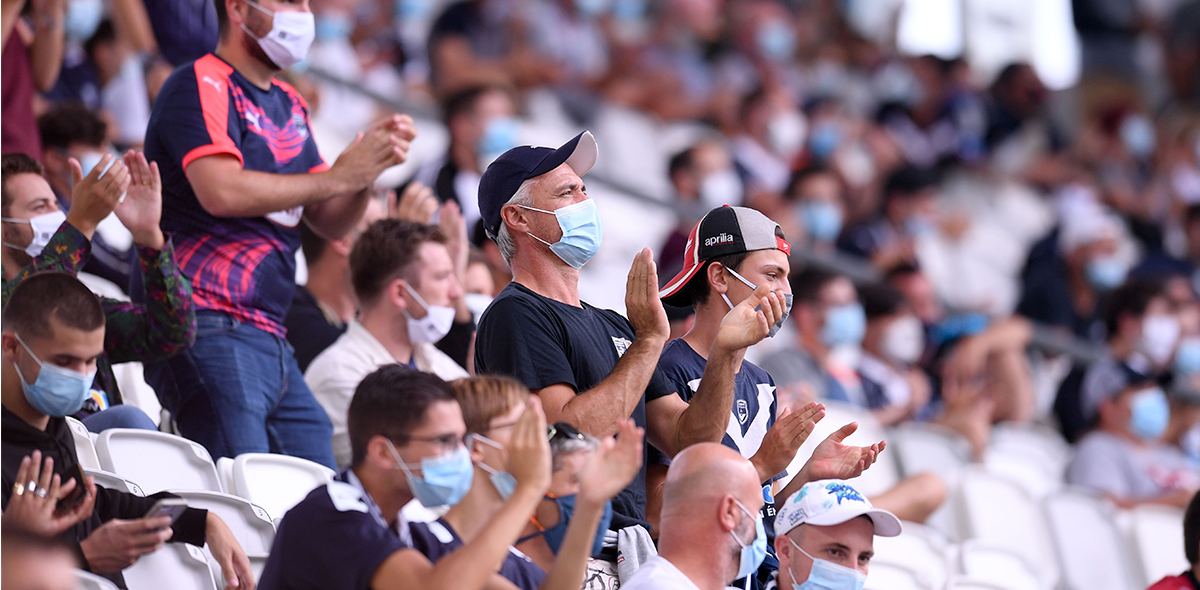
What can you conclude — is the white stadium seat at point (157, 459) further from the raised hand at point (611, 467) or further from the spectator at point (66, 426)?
the raised hand at point (611, 467)

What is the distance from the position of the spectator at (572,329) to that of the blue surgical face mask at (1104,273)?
720 cm

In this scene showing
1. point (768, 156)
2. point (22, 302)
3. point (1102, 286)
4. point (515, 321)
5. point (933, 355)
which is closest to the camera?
point (22, 302)

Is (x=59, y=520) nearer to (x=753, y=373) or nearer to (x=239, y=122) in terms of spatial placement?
(x=239, y=122)

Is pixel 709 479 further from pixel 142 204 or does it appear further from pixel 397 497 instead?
pixel 142 204

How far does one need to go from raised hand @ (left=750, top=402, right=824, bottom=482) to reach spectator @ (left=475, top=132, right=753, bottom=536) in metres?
0.15

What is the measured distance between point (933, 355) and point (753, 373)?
5.04m

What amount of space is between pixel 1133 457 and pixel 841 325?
1815 mm

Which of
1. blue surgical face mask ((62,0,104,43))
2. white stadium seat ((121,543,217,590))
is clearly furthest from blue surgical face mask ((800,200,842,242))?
white stadium seat ((121,543,217,590))

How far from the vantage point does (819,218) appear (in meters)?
9.33

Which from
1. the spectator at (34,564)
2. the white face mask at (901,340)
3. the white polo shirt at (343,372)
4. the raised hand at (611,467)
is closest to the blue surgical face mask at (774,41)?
the white face mask at (901,340)

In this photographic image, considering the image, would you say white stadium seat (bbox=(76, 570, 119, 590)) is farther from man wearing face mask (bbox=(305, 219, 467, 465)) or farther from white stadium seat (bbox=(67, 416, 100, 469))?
man wearing face mask (bbox=(305, 219, 467, 465))

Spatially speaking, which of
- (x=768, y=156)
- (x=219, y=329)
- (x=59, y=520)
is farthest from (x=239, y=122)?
(x=768, y=156)

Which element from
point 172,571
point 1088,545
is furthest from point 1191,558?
point 172,571

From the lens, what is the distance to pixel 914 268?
877cm
